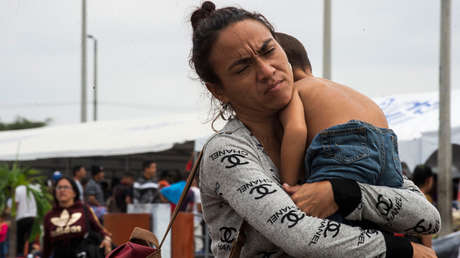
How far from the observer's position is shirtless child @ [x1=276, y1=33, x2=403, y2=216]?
1890mm

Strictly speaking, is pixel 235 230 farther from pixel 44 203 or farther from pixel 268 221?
pixel 44 203

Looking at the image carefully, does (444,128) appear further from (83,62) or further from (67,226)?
(83,62)

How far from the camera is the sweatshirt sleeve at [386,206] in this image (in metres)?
1.84

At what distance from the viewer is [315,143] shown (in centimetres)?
190

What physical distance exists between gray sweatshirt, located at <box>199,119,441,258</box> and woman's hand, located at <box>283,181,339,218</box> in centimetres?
2

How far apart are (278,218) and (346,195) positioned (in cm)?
19

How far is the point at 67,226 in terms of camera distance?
7789mm

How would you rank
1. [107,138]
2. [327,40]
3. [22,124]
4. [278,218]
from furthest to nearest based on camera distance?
[22,124] < [107,138] < [327,40] < [278,218]

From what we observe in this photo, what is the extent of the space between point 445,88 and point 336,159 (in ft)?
37.1

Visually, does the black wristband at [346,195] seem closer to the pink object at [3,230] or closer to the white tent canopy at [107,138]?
the pink object at [3,230]

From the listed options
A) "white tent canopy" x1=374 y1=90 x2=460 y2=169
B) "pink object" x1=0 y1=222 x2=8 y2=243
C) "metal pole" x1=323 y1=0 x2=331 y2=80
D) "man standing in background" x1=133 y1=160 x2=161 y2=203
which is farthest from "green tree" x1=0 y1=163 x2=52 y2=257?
"metal pole" x1=323 y1=0 x2=331 y2=80

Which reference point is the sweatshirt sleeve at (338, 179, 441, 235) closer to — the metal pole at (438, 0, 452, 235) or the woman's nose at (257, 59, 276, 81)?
the woman's nose at (257, 59, 276, 81)

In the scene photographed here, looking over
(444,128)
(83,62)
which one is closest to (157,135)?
(444,128)

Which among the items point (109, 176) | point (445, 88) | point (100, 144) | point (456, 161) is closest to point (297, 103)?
point (445, 88)
